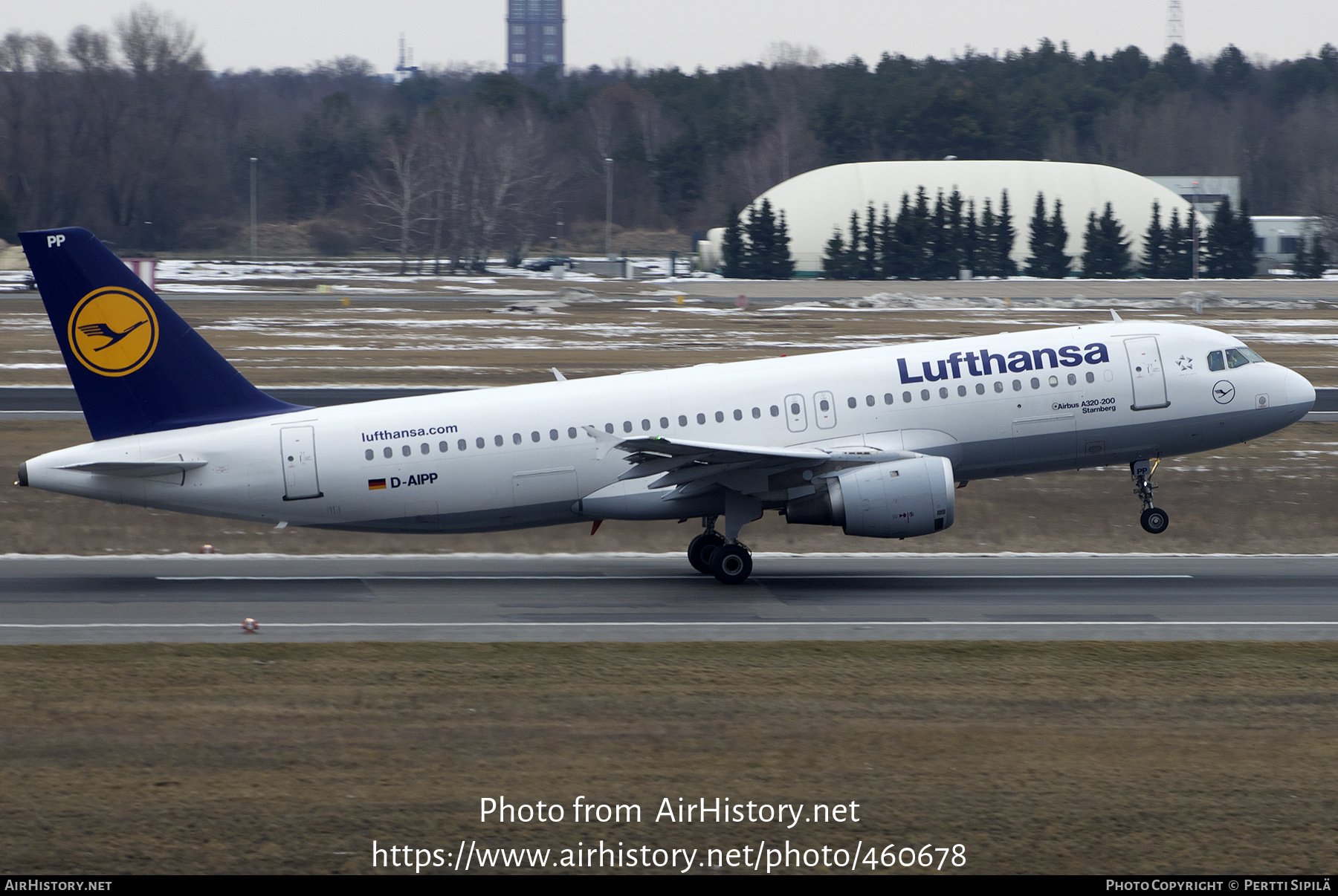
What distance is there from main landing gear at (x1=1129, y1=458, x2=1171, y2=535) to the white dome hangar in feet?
345

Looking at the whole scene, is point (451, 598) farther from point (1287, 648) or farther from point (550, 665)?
point (1287, 648)

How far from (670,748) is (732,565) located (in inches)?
400

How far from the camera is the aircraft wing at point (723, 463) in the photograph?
24.5 metres

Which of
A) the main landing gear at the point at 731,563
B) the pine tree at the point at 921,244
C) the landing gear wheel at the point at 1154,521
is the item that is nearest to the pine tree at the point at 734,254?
the pine tree at the point at 921,244

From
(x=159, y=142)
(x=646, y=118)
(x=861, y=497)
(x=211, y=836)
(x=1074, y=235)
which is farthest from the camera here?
(x=646, y=118)

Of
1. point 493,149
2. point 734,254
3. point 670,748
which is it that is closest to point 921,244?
point 734,254

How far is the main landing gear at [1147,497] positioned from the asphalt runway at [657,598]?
0.99 meters

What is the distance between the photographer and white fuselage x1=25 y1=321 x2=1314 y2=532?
25438mm

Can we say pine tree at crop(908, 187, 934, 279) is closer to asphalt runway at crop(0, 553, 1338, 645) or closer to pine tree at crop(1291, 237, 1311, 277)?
pine tree at crop(1291, 237, 1311, 277)

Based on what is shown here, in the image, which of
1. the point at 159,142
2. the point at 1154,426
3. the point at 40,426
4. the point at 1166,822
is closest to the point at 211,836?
the point at 1166,822

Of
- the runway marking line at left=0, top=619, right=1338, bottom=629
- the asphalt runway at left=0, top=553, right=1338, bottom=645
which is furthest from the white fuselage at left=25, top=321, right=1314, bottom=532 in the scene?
the runway marking line at left=0, top=619, right=1338, bottom=629

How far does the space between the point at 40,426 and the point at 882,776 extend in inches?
1295

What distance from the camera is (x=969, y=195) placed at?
5295 inches

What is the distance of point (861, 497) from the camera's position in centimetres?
2458
